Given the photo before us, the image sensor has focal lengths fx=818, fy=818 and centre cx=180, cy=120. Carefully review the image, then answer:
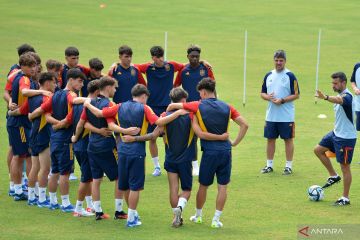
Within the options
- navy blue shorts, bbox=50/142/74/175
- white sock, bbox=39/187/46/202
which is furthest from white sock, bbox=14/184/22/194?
navy blue shorts, bbox=50/142/74/175

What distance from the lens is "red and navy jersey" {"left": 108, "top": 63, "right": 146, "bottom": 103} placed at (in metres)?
16.9

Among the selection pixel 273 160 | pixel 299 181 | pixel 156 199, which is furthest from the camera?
pixel 273 160

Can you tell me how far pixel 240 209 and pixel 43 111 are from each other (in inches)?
152

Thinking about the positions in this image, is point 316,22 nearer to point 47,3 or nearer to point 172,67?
point 47,3

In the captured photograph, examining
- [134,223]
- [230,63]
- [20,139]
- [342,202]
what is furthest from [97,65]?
[230,63]

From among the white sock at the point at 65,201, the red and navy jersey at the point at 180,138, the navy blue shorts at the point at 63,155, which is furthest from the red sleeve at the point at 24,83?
the red and navy jersey at the point at 180,138

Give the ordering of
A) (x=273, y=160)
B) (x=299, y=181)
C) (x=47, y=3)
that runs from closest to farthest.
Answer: (x=299, y=181)
(x=273, y=160)
(x=47, y=3)

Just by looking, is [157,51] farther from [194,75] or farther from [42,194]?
[42,194]

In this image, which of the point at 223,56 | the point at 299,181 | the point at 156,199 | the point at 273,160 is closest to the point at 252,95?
the point at 223,56

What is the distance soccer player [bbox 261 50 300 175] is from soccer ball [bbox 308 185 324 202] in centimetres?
239

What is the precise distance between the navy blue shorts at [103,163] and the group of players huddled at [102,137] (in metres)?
0.02

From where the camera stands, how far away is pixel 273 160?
18.7 m

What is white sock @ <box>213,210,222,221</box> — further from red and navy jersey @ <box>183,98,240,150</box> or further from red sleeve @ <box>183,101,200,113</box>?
red sleeve @ <box>183,101,200,113</box>

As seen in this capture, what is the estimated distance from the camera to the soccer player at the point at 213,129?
1295 centimetres
